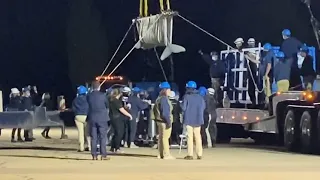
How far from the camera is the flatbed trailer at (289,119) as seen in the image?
24.3 metres

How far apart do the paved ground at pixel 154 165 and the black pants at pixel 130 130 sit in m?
0.51

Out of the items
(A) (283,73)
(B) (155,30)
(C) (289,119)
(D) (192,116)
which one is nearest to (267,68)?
(A) (283,73)

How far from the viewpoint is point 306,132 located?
80.8ft

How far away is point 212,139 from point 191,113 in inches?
245

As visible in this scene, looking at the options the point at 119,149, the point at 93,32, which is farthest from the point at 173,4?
the point at 119,149

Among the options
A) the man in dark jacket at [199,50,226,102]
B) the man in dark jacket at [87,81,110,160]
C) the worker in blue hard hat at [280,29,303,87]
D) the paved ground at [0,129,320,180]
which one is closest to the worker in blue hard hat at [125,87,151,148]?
the paved ground at [0,129,320,180]

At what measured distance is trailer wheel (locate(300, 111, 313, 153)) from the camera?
24438 millimetres

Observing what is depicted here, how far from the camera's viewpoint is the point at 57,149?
26.9 metres

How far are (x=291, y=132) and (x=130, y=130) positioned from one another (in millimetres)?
4596

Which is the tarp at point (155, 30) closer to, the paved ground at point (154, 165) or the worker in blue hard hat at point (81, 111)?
the paved ground at point (154, 165)

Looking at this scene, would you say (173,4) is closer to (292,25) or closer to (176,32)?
(176,32)

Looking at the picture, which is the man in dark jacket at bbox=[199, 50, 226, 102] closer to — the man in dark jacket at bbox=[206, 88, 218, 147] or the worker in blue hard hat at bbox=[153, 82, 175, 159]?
the man in dark jacket at bbox=[206, 88, 218, 147]

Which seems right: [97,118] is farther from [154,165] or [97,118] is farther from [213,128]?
[213,128]

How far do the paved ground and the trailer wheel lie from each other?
0.55 meters
